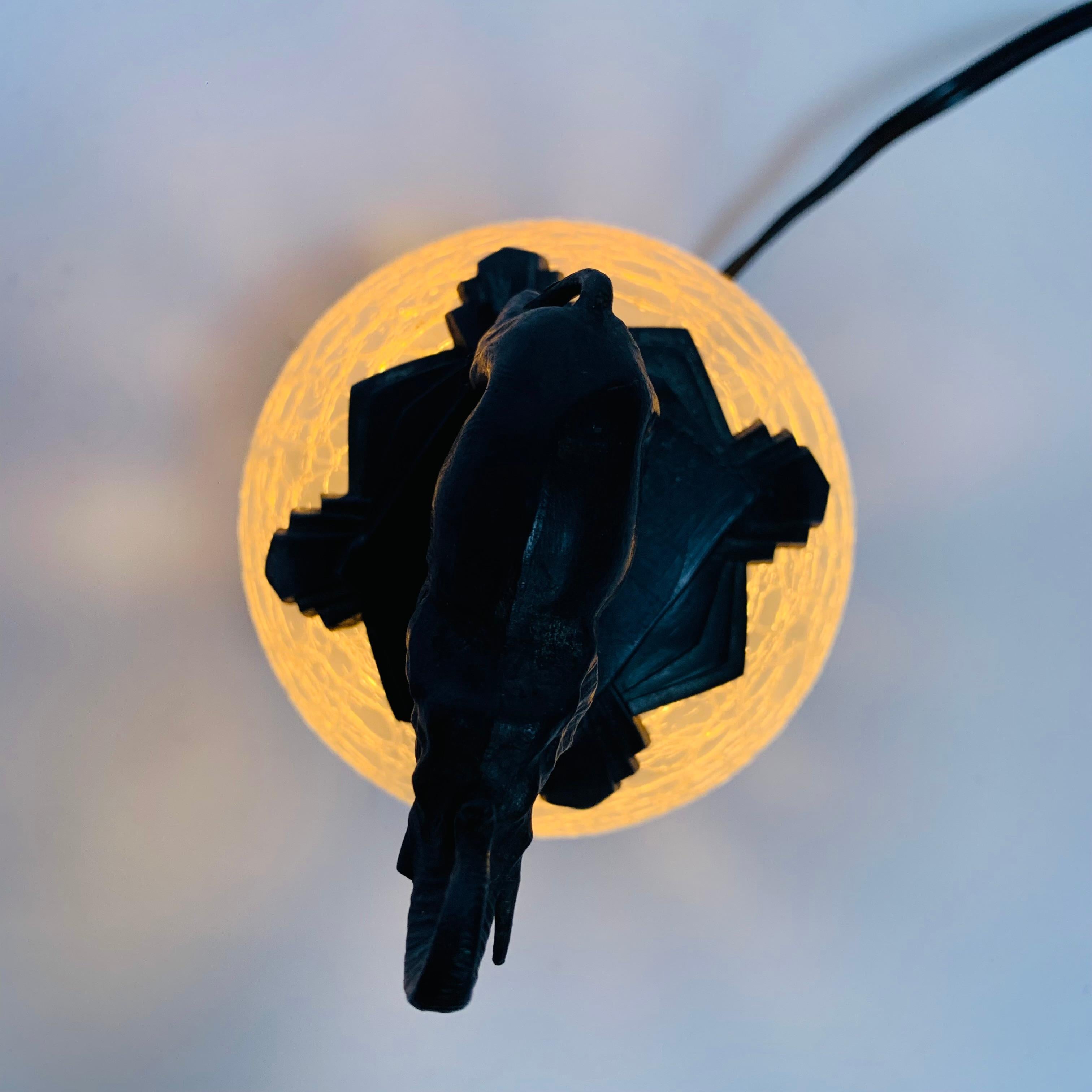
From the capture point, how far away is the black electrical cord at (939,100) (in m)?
0.58

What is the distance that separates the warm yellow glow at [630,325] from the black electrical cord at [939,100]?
0.24 metres

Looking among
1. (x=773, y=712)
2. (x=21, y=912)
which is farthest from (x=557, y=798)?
(x=21, y=912)

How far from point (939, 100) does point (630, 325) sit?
0.35 m

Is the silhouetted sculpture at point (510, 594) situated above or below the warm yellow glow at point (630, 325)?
below

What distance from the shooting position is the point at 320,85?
23.0 inches

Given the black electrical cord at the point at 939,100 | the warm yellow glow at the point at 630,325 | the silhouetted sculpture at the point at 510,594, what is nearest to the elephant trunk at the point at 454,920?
the silhouetted sculpture at the point at 510,594

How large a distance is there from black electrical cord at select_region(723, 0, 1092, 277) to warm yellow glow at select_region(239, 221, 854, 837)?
24 centimetres

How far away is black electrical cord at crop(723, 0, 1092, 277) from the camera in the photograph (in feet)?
1.91

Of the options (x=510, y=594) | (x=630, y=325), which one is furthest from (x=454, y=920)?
(x=630, y=325)

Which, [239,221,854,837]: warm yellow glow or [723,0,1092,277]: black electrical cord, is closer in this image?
[239,221,854,837]: warm yellow glow

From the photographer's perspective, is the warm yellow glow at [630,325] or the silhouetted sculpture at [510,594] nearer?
the silhouetted sculpture at [510,594]

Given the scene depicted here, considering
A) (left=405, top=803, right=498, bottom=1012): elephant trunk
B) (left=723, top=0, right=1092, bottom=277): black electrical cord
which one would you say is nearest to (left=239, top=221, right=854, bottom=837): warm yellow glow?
(left=405, top=803, right=498, bottom=1012): elephant trunk

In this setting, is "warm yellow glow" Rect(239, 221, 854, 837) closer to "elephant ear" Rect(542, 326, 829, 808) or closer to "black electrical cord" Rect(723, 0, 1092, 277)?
"elephant ear" Rect(542, 326, 829, 808)

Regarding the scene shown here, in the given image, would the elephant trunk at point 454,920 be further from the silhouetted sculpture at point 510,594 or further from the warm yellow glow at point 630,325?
the warm yellow glow at point 630,325
